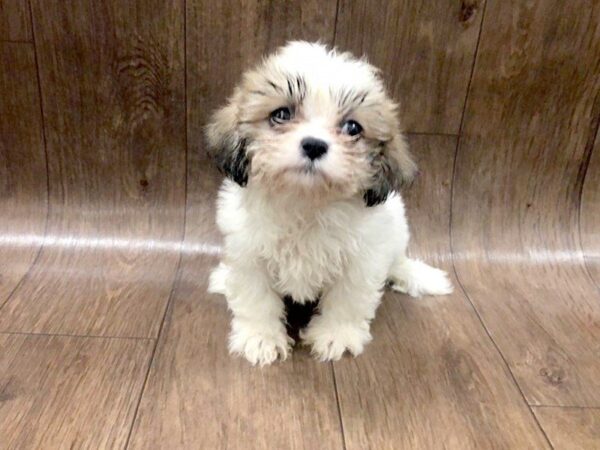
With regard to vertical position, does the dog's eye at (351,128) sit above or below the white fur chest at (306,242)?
above

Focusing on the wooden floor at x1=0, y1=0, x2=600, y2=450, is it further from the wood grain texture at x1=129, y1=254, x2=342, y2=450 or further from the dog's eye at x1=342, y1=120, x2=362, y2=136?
the dog's eye at x1=342, y1=120, x2=362, y2=136

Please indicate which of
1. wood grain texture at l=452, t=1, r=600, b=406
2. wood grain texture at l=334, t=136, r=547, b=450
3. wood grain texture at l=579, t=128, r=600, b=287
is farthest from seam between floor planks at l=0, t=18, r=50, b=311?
wood grain texture at l=579, t=128, r=600, b=287

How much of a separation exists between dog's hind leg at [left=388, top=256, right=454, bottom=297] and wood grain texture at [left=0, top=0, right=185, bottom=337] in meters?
0.71

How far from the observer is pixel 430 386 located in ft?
4.53

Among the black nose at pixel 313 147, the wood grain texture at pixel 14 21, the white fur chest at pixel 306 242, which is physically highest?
the wood grain texture at pixel 14 21

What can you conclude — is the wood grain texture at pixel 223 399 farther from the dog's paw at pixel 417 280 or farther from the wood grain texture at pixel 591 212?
the wood grain texture at pixel 591 212

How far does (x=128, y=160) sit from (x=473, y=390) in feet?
4.18

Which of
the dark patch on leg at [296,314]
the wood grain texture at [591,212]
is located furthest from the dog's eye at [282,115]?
the wood grain texture at [591,212]

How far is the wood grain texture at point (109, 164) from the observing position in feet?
5.40

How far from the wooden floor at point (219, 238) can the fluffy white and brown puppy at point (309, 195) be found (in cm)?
11

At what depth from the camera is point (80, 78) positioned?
1776mm

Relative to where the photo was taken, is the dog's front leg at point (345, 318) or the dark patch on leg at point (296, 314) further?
the dark patch on leg at point (296, 314)

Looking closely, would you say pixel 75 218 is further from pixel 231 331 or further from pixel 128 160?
pixel 231 331

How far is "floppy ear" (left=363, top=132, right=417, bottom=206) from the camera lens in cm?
135
